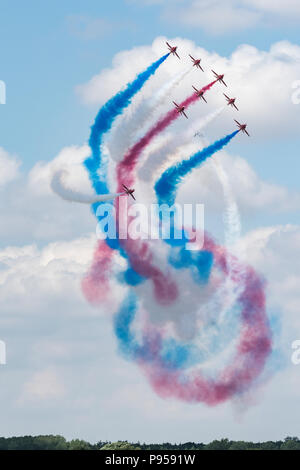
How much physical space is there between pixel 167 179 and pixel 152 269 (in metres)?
13.5

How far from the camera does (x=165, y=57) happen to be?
155 metres
